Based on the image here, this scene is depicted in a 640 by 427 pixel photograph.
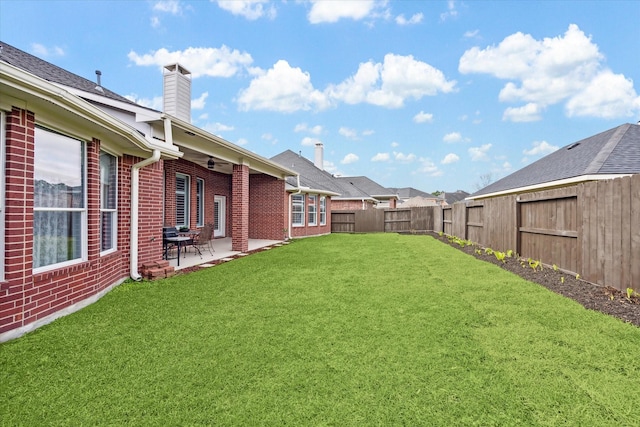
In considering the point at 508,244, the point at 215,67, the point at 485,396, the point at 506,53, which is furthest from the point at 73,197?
the point at 506,53

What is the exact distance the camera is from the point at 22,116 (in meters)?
3.54

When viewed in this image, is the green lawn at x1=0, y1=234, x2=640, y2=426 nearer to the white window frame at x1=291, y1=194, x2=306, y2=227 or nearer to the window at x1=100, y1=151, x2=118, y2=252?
the window at x1=100, y1=151, x2=118, y2=252

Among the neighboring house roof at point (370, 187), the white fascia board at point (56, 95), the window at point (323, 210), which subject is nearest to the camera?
the white fascia board at point (56, 95)

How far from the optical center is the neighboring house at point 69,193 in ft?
11.2

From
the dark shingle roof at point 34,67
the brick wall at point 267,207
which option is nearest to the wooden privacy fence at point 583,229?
the brick wall at point 267,207

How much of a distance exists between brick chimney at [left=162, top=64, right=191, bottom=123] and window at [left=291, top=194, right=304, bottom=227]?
803 cm

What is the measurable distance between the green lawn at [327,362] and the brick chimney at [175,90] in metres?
6.01

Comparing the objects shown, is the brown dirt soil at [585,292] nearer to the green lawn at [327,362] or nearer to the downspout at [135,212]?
the green lawn at [327,362]

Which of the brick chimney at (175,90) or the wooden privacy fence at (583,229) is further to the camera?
the brick chimney at (175,90)

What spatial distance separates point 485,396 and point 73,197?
5.32 m

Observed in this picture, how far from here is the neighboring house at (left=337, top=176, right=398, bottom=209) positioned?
34.7 meters

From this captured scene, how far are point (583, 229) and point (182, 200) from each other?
11418 millimetres

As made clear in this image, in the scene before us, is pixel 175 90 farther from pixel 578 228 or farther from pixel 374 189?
pixel 374 189

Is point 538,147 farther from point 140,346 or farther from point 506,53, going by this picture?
point 140,346
